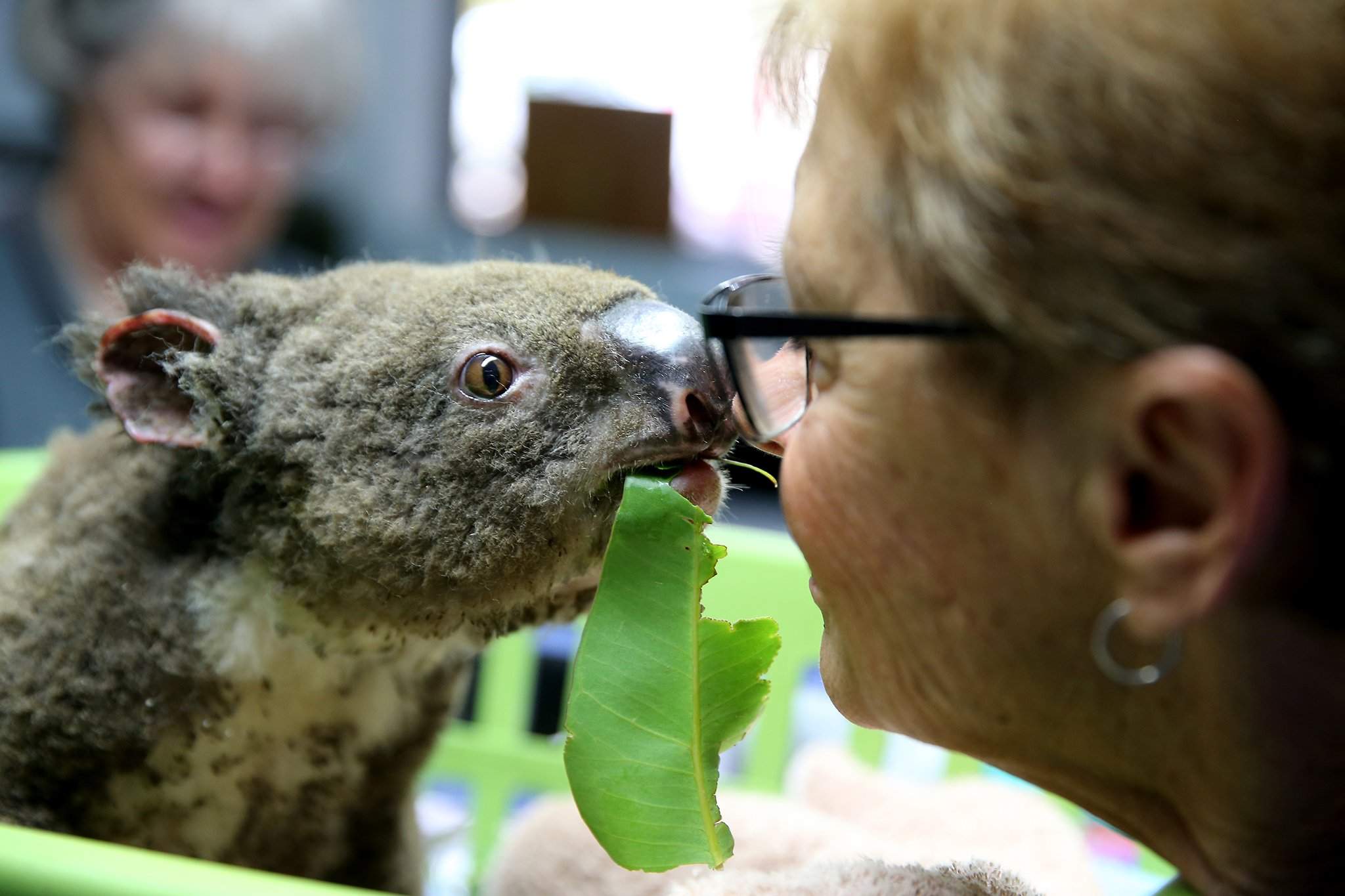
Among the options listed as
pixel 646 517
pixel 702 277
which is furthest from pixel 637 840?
pixel 702 277

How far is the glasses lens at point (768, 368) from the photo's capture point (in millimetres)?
892

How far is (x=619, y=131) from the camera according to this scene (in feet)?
12.8

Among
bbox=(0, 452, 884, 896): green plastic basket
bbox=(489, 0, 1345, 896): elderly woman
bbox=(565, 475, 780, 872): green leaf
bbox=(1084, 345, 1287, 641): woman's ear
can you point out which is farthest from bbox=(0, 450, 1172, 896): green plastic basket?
bbox=(1084, 345, 1287, 641): woman's ear

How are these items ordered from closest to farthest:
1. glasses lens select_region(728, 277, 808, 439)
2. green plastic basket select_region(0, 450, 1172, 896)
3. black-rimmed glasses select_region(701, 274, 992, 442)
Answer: black-rimmed glasses select_region(701, 274, 992, 442) < glasses lens select_region(728, 277, 808, 439) < green plastic basket select_region(0, 450, 1172, 896)

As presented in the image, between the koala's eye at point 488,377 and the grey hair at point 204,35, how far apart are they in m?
2.03

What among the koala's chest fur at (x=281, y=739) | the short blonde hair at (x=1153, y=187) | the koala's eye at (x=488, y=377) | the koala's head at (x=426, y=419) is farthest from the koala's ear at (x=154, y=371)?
the short blonde hair at (x=1153, y=187)

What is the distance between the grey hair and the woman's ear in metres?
2.49

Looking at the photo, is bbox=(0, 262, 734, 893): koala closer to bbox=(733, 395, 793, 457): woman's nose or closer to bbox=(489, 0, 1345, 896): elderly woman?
bbox=(733, 395, 793, 457): woman's nose

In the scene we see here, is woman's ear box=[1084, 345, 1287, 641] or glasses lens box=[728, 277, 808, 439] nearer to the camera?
woman's ear box=[1084, 345, 1287, 641]

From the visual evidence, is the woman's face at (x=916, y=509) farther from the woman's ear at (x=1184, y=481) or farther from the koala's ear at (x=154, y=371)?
the koala's ear at (x=154, y=371)

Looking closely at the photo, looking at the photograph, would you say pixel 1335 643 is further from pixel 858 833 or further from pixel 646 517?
pixel 858 833

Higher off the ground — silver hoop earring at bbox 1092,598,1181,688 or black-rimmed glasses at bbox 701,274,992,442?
black-rimmed glasses at bbox 701,274,992,442

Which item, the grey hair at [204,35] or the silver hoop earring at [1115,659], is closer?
the silver hoop earring at [1115,659]

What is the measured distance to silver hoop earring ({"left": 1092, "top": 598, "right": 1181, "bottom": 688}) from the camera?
712mm
